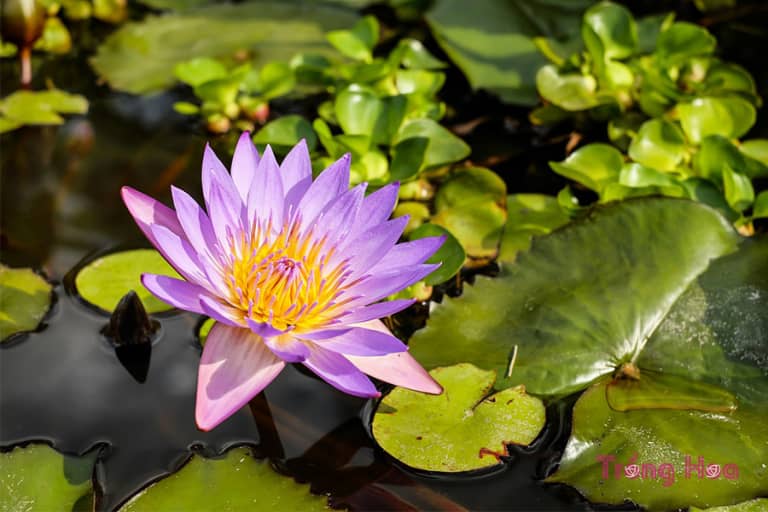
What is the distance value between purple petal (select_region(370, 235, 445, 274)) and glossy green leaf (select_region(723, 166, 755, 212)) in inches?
47.1

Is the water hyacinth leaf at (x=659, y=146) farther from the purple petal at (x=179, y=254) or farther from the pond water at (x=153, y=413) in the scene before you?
the purple petal at (x=179, y=254)

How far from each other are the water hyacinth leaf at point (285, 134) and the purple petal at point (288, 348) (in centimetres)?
116

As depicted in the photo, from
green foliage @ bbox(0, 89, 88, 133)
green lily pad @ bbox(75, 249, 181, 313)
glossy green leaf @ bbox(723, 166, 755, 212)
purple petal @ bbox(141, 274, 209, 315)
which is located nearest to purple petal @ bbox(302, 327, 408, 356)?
purple petal @ bbox(141, 274, 209, 315)

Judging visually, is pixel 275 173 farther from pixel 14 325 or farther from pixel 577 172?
pixel 577 172

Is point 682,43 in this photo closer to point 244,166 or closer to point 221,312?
point 244,166

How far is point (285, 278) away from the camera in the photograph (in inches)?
63.4

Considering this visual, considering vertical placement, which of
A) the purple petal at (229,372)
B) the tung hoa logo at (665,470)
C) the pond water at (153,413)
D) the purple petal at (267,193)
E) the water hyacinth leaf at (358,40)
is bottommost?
the pond water at (153,413)

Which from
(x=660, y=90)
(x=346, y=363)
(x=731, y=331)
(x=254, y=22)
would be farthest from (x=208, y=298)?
(x=254, y=22)

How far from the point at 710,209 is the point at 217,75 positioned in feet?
6.17

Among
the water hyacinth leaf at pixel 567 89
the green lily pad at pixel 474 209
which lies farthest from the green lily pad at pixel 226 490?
the water hyacinth leaf at pixel 567 89

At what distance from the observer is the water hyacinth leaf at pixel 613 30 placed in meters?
2.87

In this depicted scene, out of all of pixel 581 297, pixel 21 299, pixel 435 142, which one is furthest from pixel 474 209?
pixel 21 299

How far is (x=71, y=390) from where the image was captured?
204 centimetres

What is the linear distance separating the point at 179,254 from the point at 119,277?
31.6 inches
